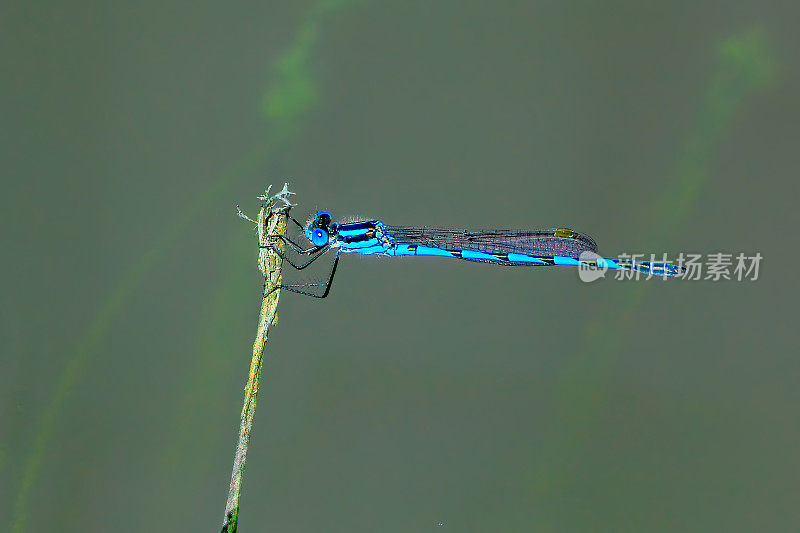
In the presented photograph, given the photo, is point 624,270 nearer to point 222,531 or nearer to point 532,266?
point 532,266

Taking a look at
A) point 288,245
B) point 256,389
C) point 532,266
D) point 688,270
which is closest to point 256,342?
point 256,389

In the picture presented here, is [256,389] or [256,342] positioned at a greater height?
[256,342]

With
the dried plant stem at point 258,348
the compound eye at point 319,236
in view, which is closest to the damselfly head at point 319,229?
the compound eye at point 319,236

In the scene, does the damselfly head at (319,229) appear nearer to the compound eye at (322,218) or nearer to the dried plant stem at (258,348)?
the compound eye at (322,218)

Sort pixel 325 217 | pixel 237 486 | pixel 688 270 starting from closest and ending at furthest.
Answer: pixel 237 486, pixel 325 217, pixel 688 270

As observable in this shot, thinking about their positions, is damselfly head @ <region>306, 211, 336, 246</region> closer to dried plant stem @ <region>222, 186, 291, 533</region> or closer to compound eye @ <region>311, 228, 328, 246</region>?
compound eye @ <region>311, 228, 328, 246</region>

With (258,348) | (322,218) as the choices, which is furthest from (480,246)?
(258,348)

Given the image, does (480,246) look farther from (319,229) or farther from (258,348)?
(258,348)
